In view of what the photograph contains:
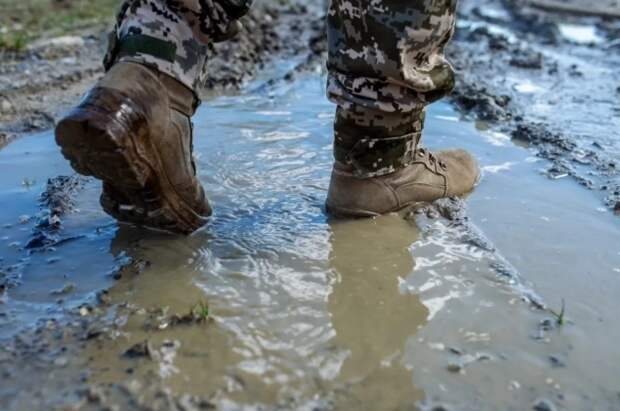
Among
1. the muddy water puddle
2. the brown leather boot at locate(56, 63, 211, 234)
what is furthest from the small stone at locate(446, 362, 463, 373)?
the brown leather boot at locate(56, 63, 211, 234)

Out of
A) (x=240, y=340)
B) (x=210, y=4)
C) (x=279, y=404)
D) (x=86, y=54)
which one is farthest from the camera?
(x=86, y=54)

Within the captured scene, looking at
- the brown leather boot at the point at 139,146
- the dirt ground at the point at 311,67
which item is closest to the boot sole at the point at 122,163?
the brown leather boot at the point at 139,146

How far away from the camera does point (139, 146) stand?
178 cm

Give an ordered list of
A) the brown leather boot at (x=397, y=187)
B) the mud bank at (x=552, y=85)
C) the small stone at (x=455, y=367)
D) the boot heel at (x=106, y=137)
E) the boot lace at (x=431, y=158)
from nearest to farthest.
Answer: the small stone at (x=455, y=367), the boot heel at (x=106, y=137), the brown leather boot at (x=397, y=187), the boot lace at (x=431, y=158), the mud bank at (x=552, y=85)

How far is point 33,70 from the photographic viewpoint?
3973mm

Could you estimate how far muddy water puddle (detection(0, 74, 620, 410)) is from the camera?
4.66 feet

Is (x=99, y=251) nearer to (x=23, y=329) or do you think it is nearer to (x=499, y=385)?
(x=23, y=329)

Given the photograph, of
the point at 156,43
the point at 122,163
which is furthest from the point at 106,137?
the point at 156,43

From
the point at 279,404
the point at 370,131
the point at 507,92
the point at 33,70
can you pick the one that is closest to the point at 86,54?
the point at 33,70

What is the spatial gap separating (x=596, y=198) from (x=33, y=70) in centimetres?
310

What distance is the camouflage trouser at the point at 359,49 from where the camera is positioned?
6.13 feet

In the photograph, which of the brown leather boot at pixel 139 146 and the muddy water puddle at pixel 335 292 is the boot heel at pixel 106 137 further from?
the muddy water puddle at pixel 335 292

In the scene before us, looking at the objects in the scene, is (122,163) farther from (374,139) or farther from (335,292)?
(374,139)

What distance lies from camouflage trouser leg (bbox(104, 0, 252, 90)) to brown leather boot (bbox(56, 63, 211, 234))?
0.14ft
